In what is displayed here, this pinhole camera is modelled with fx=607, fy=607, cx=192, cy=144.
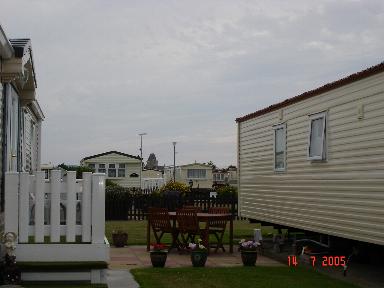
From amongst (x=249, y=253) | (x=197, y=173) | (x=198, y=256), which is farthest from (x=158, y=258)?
(x=197, y=173)

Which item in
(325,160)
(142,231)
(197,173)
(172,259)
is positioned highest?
(325,160)

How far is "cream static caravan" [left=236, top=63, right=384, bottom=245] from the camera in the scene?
8.29 meters

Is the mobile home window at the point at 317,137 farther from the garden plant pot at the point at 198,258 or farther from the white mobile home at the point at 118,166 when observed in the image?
the white mobile home at the point at 118,166

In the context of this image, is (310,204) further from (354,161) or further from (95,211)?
(95,211)

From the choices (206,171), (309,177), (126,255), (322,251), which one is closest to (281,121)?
(309,177)

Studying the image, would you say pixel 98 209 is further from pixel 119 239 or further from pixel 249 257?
pixel 119 239

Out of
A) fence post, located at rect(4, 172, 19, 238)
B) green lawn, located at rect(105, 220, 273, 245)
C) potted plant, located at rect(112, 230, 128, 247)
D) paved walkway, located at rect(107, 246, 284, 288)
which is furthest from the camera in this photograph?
green lawn, located at rect(105, 220, 273, 245)

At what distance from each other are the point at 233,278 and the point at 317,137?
10.8ft

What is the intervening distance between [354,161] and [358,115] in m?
0.68

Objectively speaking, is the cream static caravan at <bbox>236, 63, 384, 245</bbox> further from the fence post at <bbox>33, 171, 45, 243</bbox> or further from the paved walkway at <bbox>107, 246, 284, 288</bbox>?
the fence post at <bbox>33, 171, 45, 243</bbox>

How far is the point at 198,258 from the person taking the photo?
30.7ft

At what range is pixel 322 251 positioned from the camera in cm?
1037

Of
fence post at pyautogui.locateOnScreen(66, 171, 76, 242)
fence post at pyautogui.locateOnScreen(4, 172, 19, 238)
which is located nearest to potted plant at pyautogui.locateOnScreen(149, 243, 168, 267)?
fence post at pyautogui.locateOnScreen(66, 171, 76, 242)

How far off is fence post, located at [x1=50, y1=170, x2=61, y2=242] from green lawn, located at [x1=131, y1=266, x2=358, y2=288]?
62.8 inches
